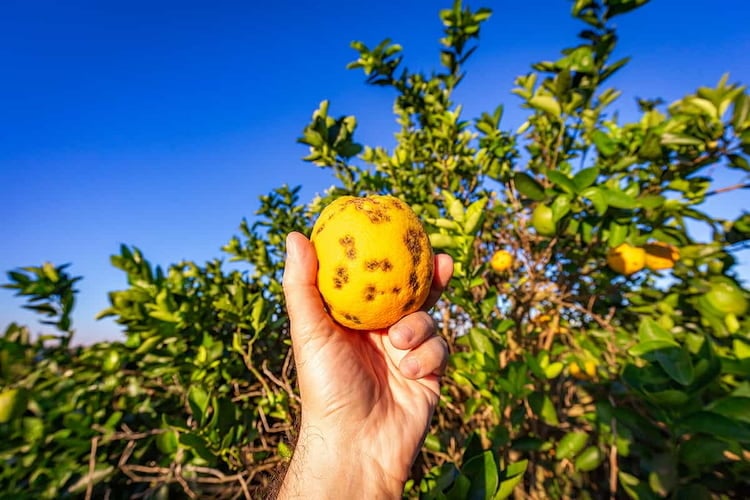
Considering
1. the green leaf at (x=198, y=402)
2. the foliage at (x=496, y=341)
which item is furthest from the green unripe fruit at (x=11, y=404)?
the green leaf at (x=198, y=402)

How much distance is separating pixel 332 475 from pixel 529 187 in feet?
4.60

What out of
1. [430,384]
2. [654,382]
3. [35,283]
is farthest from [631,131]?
[35,283]

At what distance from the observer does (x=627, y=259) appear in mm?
1893

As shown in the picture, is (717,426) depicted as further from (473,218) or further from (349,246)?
(349,246)

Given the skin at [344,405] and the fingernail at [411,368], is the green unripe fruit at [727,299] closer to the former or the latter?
the skin at [344,405]

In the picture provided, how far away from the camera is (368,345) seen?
1.44 meters

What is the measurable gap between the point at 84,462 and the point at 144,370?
20.6 inches

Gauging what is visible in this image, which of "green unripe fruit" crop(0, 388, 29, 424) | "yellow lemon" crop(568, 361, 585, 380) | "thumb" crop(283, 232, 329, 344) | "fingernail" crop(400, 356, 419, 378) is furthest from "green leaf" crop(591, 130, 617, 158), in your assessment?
"green unripe fruit" crop(0, 388, 29, 424)

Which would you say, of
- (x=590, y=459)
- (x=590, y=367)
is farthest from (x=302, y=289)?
(x=590, y=367)

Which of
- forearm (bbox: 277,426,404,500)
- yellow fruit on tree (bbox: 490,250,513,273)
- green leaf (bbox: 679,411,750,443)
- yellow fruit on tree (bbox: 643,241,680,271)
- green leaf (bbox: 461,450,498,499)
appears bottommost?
green leaf (bbox: 679,411,750,443)

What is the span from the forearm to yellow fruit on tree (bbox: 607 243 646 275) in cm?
162

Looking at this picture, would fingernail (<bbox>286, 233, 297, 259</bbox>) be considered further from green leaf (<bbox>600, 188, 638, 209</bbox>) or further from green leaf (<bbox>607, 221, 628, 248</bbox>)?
green leaf (<bbox>607, 221, 628, 248</bbox>)

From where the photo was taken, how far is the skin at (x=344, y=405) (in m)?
1.08

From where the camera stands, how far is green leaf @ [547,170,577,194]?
145 centimetres
